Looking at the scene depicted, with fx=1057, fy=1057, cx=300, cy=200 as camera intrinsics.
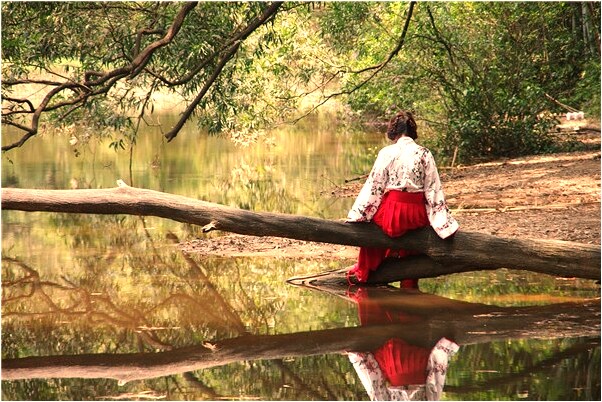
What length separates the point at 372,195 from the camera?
9.57 m

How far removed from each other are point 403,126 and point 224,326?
2603mm

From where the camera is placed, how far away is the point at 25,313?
9.29m

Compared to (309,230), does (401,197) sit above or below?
above

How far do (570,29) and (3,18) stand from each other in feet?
43.4

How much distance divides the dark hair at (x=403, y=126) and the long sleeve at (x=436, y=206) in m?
0.29

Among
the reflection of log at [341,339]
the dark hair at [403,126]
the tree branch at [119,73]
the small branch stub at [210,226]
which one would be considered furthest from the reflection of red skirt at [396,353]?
the tree branch at [119,73]

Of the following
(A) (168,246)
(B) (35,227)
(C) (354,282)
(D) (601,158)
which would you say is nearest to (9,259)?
(A) (168,246)

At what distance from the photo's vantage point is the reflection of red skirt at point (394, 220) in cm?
938

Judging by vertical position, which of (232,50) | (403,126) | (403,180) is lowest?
(403,180)

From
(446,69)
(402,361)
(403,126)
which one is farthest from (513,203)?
(402,361)

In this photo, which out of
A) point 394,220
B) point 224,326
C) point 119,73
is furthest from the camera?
point 119,73

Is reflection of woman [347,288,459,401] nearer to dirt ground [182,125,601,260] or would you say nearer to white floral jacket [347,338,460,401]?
white floral jacket [347,338,460,401]

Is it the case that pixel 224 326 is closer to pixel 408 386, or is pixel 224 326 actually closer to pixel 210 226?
pixel 210 226

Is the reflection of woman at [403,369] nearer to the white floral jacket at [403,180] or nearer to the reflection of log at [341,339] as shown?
the reflection of log at [341,339]
